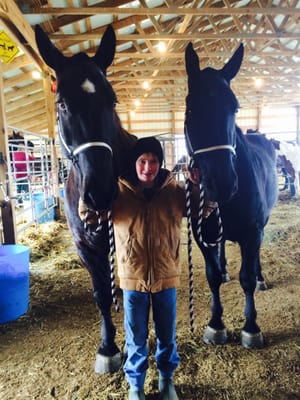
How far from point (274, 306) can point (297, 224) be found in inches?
134

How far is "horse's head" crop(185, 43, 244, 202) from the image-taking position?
5.12ft

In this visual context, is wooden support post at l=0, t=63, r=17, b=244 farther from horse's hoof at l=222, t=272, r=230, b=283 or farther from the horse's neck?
horse's hoof at l=222, t=272, r=230, b=283

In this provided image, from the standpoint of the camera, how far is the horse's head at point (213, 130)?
1.56 m

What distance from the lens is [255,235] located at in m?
2.12

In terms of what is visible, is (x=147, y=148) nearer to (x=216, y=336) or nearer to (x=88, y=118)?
(x=88, y=118)

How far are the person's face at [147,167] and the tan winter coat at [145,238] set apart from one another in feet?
0.23

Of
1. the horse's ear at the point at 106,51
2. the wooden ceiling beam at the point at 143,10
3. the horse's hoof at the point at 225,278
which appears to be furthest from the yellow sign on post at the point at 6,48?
the horse's hoof at the point at 225,278

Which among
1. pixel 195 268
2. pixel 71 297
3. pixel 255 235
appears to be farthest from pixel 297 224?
pixel 71 297

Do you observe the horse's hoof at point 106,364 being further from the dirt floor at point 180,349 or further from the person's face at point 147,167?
the person's face at point 147,167

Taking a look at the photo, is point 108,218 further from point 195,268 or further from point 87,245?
point 195,268

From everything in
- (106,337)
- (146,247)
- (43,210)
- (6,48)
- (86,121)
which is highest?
(6,48)

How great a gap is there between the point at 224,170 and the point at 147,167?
405 mm

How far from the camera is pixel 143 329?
1565 mm

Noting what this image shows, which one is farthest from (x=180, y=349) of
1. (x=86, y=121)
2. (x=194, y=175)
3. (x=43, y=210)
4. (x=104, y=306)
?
(x=43, y=210)
